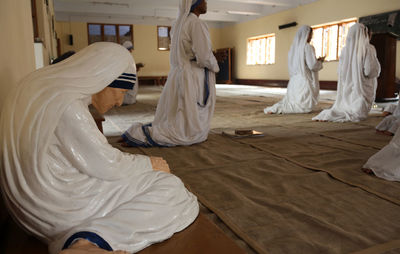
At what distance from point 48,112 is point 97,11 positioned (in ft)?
46.4

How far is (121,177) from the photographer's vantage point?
126 centimetres

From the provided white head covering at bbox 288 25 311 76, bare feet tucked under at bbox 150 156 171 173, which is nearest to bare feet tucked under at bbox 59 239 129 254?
bare feet tucked under at bbox 150 156 171 173

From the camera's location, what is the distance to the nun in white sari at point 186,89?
131 inches

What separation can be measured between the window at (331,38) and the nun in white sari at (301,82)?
5737 millimetres

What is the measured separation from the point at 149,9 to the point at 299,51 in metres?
10.3

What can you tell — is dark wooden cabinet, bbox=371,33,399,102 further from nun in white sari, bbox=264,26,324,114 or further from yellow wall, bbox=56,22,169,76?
yellow wall, bbox=56,22,169,76

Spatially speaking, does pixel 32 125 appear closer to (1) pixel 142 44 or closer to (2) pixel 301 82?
(2) pixel 301 82

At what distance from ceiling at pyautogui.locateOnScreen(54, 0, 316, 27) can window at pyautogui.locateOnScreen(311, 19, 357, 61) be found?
4.24ft

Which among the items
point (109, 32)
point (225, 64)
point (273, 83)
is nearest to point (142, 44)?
point (109, 32)

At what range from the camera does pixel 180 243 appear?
52.5 inches

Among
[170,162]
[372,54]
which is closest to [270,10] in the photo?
[372,54]

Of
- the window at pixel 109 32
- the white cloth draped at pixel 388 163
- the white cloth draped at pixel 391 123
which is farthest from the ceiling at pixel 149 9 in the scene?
the white cloth draped at pixel 388 163

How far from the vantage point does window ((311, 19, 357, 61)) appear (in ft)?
35.2

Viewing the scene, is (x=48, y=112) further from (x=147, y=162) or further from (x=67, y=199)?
(x=147, y=162)
